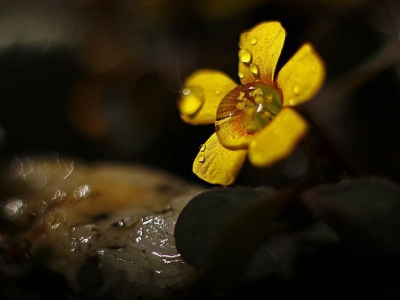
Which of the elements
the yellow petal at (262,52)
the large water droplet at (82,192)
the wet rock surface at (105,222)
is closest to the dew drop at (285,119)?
the yellow petal at (262,52)

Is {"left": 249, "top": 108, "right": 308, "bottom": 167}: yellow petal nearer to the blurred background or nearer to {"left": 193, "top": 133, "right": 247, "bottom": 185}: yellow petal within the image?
{"left": 193, "top": 133, "right": 247, "bottom": 185}: yellow petal

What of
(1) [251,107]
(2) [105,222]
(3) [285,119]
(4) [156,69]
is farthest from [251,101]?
(4) [156,69]

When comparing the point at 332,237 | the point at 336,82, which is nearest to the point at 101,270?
the point at 332,237

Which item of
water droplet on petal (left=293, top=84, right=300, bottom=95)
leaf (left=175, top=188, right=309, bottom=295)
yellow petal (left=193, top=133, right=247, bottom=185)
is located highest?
water droplet on petal (left=293, top=84, right=300, bottom=95)

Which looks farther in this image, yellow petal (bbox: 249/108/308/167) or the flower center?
the flower center

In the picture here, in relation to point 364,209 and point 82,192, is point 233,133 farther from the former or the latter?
point 82,192

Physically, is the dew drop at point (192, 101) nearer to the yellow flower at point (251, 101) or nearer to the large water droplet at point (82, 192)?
the yellow flower at point (251, 101)

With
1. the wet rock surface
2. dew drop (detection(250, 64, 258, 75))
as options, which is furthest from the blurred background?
dew drop (detection(250, 64, 258, 75))
